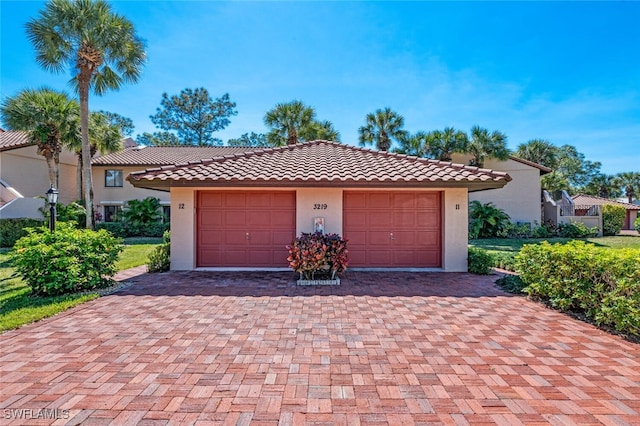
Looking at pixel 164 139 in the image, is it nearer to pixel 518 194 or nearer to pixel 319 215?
pixel 319 215

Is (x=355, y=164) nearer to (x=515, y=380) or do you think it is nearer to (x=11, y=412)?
(x=515, y=380)

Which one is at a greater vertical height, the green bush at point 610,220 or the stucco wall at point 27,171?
the stucco wall at point 27,171

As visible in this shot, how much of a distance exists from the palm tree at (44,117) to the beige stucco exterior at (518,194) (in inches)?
943

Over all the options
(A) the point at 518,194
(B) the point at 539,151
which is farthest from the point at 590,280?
(B) the point at 539,151

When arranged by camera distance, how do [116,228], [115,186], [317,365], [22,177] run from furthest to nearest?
[115,186], [116,228], [22,177], [317,365]

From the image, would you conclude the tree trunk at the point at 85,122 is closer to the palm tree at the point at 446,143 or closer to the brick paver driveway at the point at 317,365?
the brick paver driveway at the point at 317,365

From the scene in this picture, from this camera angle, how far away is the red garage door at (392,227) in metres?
9.41

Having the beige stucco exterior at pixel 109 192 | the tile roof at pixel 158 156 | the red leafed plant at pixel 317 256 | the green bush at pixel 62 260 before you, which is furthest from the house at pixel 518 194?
the beige stucco exterior at pixel 109 192

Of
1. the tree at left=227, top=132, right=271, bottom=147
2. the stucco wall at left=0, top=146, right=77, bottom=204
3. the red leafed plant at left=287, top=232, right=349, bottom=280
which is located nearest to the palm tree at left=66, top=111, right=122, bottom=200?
the stucco wall at left=0, top=146, right=77, bottom=204

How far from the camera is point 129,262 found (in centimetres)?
1091

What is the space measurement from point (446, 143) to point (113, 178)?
23.6 meters

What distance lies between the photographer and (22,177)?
19.1 meters

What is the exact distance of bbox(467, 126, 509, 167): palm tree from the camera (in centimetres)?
2044

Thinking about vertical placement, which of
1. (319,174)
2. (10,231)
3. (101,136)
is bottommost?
(10,231)
